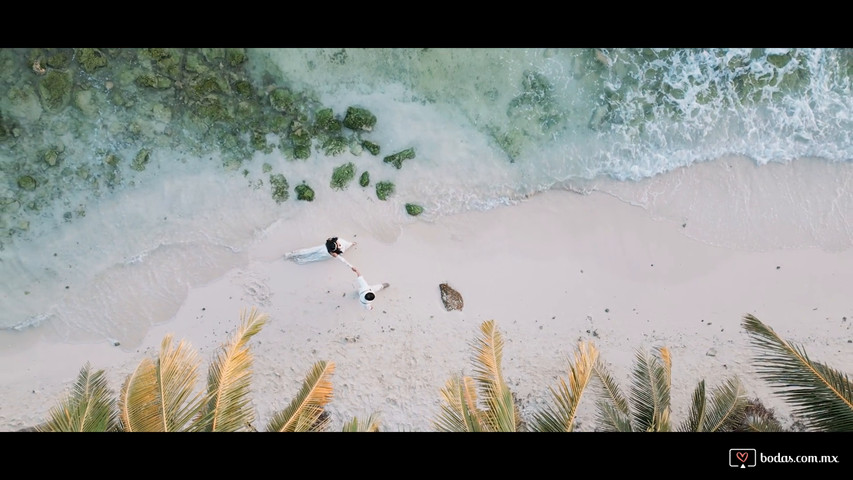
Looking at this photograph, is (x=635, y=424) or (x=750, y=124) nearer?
(x=635, y=424)

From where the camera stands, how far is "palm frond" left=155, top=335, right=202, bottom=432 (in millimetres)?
5914

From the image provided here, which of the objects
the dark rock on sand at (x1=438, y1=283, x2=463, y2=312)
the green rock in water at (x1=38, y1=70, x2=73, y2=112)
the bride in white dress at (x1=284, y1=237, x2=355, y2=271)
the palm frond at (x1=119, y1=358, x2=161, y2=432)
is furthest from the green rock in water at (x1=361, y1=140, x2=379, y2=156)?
the green rock in water at (x1=38, y1=70, x2=73, y2=112)

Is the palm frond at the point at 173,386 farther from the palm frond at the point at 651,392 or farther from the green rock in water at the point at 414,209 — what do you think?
the palm frond at the point at 651,392

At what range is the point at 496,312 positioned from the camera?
26.7ft

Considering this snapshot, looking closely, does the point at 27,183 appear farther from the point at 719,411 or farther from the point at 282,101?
the point at 719,411

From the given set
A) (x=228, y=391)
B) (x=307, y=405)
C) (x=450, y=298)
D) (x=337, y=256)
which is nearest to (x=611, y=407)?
(x=450, y=298)

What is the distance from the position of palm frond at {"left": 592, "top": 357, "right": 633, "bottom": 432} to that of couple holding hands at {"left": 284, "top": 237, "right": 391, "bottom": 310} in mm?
3131

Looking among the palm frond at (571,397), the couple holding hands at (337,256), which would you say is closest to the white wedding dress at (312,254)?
the couple holding hands at (337,256)

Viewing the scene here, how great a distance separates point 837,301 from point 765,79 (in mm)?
3550

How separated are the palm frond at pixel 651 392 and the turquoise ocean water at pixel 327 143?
2.60 meters

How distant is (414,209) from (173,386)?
13.1 feet

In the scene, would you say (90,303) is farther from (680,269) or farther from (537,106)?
(680,269)

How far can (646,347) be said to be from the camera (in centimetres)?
808

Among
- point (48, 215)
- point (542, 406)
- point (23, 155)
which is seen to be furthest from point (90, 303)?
point (542, 406)
